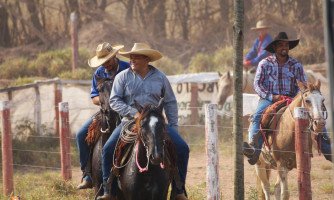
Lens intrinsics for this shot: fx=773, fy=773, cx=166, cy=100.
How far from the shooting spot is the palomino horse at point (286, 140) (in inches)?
357

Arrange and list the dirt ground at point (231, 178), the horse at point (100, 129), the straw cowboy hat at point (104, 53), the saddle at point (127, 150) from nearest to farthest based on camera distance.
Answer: the saddle at point (127, 150), the horse at point (100, 129), the straw cowboy hat at point (104, 53), the dirt ground at point (231, 178)

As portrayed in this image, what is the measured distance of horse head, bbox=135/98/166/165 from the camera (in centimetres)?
704

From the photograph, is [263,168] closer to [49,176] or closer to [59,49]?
[49,176]

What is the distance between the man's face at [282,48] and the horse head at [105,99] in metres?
2.55

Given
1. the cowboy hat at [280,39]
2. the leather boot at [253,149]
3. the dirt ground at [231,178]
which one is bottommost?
the dirt ground at [231,178]

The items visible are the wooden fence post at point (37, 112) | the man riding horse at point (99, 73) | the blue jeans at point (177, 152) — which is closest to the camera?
the blue jeans at point (177, 152)

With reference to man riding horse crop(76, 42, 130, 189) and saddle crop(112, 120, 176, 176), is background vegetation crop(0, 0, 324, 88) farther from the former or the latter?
saddle crop(112, 120, 176, 176)

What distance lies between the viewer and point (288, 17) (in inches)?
974

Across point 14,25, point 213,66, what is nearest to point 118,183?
point 213,66

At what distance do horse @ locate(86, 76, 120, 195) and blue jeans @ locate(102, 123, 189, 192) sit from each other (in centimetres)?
70

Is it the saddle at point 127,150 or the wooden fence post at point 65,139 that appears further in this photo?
the wooden fence post at point 65,139

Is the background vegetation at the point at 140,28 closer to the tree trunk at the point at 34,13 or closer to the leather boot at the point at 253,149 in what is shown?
the tree trunk at the point at 34,13

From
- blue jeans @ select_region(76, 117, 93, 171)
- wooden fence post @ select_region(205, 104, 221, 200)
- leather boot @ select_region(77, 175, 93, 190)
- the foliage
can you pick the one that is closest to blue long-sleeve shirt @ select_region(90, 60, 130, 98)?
blue jeans @ select_region(76, 117, 93, 171)

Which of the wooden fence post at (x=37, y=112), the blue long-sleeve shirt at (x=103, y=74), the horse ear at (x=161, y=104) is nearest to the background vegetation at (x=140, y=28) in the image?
the wooden fence post at (x=37, y=112)
